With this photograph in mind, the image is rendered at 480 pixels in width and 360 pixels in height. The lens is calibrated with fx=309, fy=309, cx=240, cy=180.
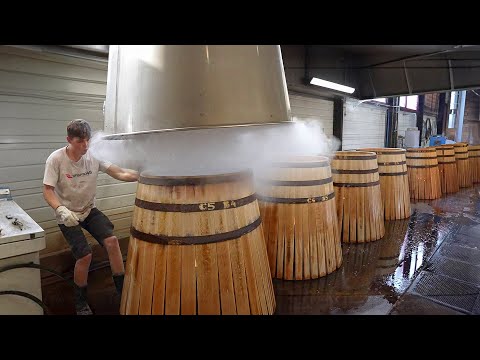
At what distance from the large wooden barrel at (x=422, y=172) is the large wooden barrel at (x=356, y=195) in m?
2.61

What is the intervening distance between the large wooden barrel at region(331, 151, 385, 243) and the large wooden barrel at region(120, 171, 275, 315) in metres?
1.93

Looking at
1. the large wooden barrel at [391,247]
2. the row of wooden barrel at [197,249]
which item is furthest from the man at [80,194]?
the large wooden barrel at [391,247]

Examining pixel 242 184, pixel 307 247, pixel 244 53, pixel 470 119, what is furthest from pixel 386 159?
pixel 470 119

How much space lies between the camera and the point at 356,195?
3328mm

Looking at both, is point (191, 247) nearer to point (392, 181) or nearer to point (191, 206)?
point (191, 206)

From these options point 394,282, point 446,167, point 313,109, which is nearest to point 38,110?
point 394,282

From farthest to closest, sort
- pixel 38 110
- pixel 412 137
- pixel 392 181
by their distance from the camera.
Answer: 1. pixel 412 137
2. pixel 392 181
3. pixel 38 110

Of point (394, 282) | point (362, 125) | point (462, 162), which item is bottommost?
point (394, 282)

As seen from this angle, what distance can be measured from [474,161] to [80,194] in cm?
880

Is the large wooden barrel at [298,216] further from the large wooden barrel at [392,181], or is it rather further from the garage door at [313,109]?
Answer: the garage door at [313,109]

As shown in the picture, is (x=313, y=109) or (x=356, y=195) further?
(x=313, y=109)

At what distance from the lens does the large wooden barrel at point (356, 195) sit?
3340 mm
